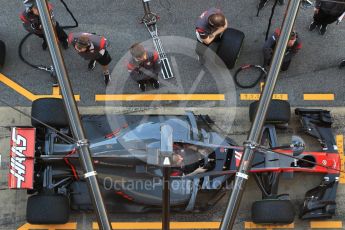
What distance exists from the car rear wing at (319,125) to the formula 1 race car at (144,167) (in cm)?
4

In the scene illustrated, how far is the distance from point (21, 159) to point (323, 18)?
619 centimetres

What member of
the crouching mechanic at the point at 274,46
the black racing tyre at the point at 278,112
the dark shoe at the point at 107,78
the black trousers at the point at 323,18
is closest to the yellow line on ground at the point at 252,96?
the crouching mechanic at the point at 274,46

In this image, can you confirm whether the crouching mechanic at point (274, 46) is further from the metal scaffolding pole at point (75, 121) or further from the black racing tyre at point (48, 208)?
the metal scaffolding pole at point (75, 121)

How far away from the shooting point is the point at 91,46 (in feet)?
28.7

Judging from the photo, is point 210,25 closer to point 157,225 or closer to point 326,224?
point 157,225

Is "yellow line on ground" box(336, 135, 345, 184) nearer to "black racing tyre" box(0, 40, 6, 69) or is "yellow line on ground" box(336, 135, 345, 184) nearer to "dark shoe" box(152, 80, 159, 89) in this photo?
"dark shoe" box(152, 80, 159, 89)

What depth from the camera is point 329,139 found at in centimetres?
923

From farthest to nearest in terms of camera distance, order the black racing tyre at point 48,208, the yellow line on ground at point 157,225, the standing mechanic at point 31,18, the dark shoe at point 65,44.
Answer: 1. the dark shoe at point 65,44
2. the yellow line on ground at point 157,225
3. the standing mechanic at point 31,18
4. the black racing tyre at point 48,208

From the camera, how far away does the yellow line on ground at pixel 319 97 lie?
9867mm

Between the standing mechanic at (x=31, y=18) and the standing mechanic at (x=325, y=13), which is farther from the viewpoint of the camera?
the standing mechanic at (x=325, y=13)

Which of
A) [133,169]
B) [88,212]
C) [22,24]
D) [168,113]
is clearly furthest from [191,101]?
[22,24]

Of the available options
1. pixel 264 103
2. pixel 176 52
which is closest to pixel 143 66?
pixel 176 52

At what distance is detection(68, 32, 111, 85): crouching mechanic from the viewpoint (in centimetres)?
857

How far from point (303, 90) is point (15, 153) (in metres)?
5.58
